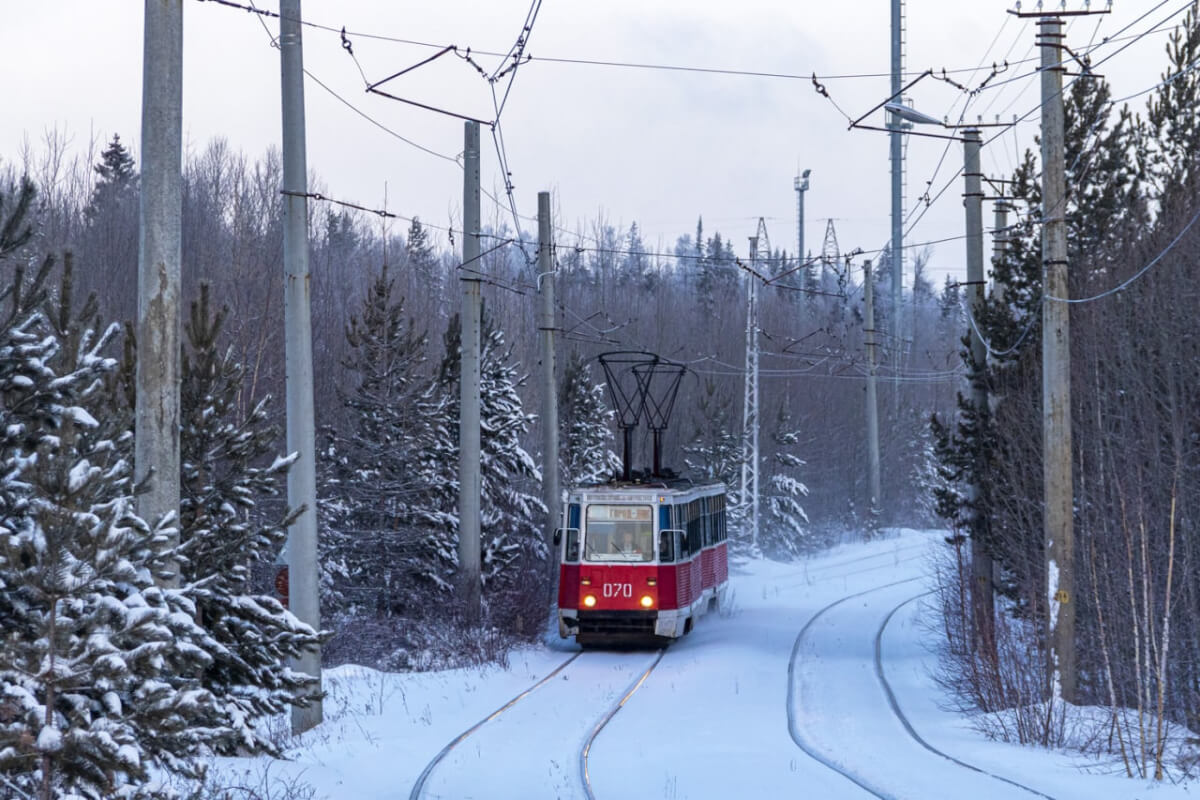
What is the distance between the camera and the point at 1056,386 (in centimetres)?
1456

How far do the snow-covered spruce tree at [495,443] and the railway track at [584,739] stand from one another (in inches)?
183

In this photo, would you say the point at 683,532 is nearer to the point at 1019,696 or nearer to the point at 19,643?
the point at 1019,696

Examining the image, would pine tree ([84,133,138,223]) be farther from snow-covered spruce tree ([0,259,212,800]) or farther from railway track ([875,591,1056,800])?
snow-covered spruce tree ([0,259,212,800])

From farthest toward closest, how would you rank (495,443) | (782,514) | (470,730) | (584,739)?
(782,514) → (495,443) → (470,730) → (584,739)

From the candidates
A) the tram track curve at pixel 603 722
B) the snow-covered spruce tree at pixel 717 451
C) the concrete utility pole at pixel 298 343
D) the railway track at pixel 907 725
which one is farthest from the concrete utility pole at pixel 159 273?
the snow-covered spruce tree at pixel 717 451

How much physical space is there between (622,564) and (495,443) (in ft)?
19.5

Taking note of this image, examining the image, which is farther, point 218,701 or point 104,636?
point 218,701

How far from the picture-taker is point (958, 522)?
69.5 ft

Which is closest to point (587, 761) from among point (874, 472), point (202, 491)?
point (202, 491)

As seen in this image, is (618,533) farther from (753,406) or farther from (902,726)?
(753,406)

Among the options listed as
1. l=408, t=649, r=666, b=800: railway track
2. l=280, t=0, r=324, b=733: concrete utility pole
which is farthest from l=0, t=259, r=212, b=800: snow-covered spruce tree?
l=280, t=0, r=324, b=733: concrete utility pole

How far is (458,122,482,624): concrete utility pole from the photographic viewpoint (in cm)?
2214

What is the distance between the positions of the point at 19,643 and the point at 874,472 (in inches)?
1724

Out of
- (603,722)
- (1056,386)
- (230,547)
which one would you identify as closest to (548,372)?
(603,722)
